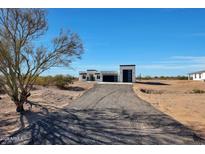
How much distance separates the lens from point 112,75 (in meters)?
53.3

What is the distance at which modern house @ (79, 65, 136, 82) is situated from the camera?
50625mm

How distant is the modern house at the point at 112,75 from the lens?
50.6 m

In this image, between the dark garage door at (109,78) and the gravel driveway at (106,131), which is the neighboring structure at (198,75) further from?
the gravel driveway at (106,131)

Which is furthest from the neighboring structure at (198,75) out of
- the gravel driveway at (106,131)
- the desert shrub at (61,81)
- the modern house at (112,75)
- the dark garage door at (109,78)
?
the gravel driveway at (106,131)

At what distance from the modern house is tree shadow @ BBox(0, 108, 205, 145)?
36451 mm

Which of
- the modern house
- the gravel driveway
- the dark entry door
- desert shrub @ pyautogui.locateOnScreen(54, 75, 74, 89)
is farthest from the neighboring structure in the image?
the gravel driveway

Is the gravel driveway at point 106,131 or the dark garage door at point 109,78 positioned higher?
the dark garage door at point 109,78

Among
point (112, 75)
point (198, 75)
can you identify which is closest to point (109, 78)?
point (112, 75)

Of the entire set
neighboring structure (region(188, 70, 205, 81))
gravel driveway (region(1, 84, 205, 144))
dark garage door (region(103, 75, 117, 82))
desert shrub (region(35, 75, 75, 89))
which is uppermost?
neighboring structure (region(188, 70, 205, 81))

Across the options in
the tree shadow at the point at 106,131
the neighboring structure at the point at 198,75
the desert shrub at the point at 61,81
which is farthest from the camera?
the neighboring structure at the point at 198,75

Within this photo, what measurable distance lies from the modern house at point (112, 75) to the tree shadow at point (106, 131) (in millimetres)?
36451

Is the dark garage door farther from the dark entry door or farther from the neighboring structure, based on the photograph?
the neighboring structure
